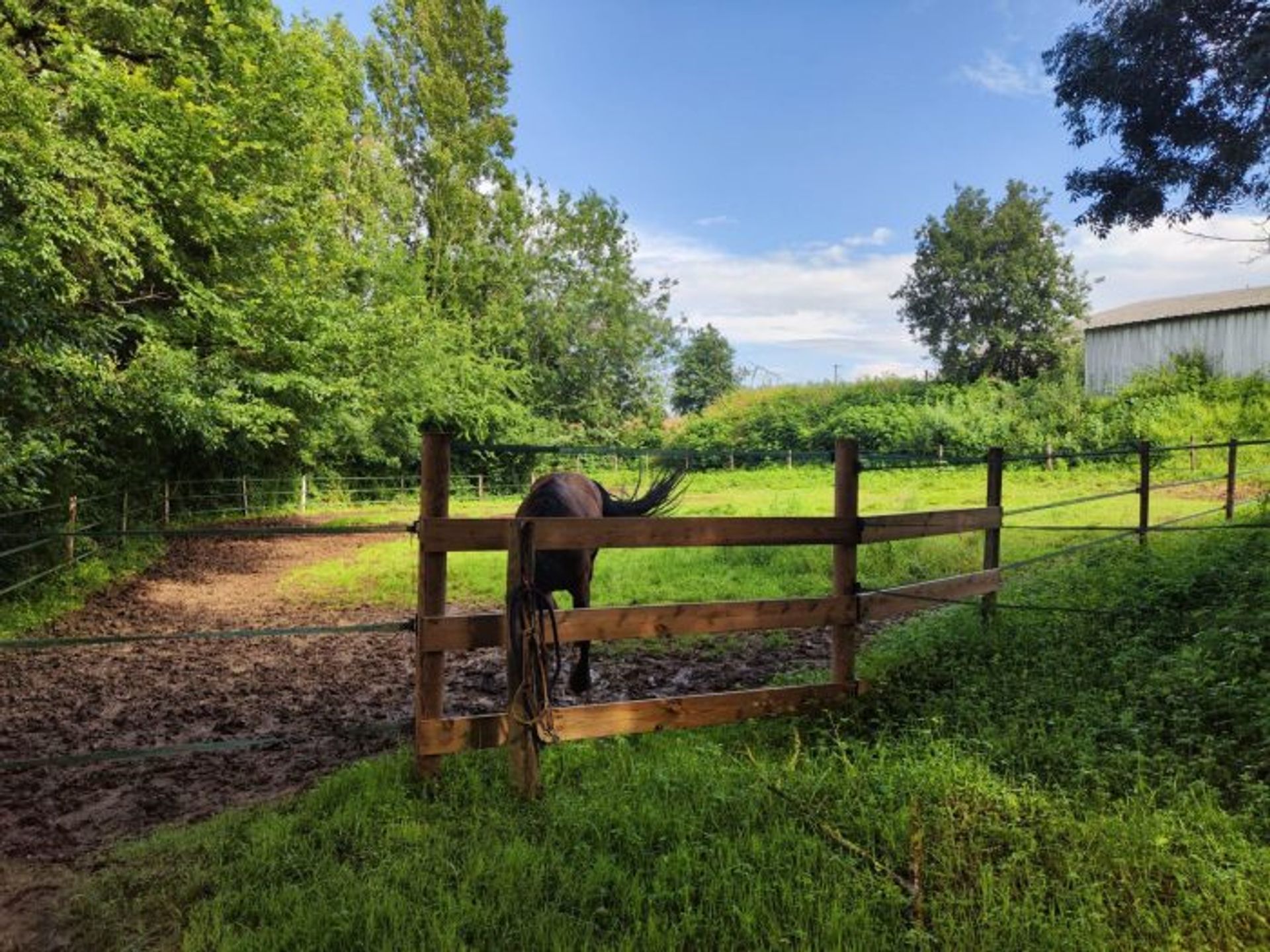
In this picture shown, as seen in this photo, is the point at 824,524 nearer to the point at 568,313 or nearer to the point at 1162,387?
the point at 1162,387

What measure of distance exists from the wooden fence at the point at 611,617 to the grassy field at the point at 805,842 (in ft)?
0.58

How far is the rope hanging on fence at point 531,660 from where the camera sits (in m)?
3.04

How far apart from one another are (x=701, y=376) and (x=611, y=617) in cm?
4989

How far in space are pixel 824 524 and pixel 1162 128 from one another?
251 inches

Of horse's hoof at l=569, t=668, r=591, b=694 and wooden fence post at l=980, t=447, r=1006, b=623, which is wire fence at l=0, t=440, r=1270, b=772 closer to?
wooden fence post at l=980, t=447, r=1006, b=623

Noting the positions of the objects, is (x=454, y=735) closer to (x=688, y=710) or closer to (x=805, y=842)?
(x=688, y=710)

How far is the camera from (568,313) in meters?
34.5

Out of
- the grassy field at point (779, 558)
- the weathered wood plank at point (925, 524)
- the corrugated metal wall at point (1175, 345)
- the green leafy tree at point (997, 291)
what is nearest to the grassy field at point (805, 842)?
the weathered wood plank at point (925, 524)

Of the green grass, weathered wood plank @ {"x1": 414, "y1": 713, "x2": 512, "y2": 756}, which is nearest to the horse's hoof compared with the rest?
weathered wood plank @ {"x1": 414, "y1": 713, "x2": 512, "y2": 756}

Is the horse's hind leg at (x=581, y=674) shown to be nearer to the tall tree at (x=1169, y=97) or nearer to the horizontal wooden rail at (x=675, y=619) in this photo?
the horizontal wooden rail at (x=675, y=619)

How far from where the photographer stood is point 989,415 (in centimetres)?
2516

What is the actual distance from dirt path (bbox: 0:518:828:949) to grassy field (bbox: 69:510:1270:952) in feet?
1.70

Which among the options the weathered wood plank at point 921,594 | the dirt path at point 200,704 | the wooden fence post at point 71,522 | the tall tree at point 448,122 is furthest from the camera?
the tall tree at point 448,122

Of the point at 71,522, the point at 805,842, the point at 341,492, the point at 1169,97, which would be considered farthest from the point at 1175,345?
Result: the point at 71,522
